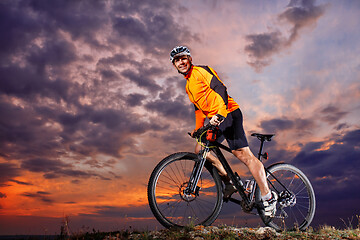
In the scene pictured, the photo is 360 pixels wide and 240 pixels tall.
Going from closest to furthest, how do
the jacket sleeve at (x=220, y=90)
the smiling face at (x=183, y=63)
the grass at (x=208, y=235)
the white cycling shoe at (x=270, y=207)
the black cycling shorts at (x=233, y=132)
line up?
the grass at (x=208, y=235), the jacket sleeve at (x=220, y=90), the smiling face at (x=183, y=63), the black cycling shorts at (x=233, y=132), the white cycling shoe at (x=270, y=207)

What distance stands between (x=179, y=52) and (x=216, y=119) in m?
1.46

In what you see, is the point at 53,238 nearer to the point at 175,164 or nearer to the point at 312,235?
the point at 175,164

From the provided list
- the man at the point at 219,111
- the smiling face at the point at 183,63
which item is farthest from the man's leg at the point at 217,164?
the smiling face at the point at 183,63

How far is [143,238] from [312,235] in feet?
11.6

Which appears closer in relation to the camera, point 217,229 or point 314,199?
point 217,229

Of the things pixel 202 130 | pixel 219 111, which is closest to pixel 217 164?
pixel 202 130

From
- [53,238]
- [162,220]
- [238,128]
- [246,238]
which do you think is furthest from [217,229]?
[53,238]

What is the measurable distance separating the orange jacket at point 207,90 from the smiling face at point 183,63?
10 cm

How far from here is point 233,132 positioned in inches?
247

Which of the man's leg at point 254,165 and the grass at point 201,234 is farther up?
the man's leg at point 254,165

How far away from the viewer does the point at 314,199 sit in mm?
7727

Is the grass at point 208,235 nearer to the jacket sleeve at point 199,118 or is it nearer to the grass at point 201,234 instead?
the grass at point 201,234

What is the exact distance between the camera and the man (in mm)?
5957

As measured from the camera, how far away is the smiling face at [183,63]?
609 centimetres
